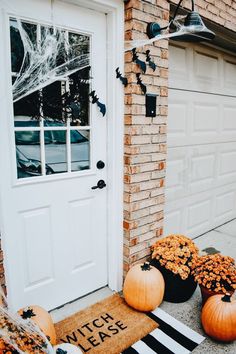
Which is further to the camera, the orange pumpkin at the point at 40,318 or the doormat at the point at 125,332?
the doormat at the point at 125,332

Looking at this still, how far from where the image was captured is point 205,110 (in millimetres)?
3361

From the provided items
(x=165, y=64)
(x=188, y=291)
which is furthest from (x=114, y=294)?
(x=165, y=64)

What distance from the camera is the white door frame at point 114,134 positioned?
210 cm

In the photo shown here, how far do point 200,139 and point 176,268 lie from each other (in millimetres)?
1682

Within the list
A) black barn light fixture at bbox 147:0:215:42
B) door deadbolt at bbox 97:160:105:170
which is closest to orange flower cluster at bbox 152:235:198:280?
door deadbolt at bbox 97:160:105:170

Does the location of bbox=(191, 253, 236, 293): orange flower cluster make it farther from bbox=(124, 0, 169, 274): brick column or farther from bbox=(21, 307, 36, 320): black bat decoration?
bbox=(21, 307, 36, 320): black bat decoration

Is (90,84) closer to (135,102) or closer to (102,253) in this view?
(135,102)

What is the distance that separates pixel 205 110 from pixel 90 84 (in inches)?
67.7

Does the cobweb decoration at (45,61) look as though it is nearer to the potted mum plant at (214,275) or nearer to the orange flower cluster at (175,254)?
the orange flower cluster at (175,254)

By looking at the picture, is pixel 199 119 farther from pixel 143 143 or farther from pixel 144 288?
pixel 144 288

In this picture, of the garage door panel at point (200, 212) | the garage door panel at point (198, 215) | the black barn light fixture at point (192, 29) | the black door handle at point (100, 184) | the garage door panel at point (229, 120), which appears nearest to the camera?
the black barn light fixture at point (192, 29)

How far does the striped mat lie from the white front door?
2.25 feet

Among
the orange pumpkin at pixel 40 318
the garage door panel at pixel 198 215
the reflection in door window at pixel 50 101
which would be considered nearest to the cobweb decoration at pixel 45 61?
the reflection in door window at pixel 50 101

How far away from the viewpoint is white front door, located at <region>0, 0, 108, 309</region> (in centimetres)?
184
